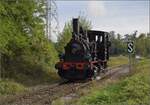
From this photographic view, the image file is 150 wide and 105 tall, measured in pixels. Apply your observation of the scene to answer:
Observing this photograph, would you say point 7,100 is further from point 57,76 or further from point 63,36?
point 63,36

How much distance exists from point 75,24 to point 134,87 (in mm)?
15975

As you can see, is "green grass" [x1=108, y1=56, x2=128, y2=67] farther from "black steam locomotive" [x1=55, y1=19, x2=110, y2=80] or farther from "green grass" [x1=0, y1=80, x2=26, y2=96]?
"green grass" [x1=0, y1=80, x2=26, y2=96]

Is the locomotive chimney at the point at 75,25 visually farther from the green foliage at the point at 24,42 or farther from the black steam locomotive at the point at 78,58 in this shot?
the green foliage at the point at 24,42

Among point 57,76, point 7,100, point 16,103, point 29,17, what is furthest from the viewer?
point 57,76

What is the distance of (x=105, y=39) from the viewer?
38.8 m

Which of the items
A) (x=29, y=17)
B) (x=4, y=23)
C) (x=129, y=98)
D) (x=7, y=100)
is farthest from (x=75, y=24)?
(x=129, y=98)

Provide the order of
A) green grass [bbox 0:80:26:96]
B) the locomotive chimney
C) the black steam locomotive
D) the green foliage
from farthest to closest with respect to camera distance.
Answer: the locomotive chimney
the black steam locomotive
the green foliage
green grass [bbox 0:80:26:96]

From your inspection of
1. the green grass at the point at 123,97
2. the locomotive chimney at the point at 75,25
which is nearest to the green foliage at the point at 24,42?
the locomotive chimney at the point at 75,25

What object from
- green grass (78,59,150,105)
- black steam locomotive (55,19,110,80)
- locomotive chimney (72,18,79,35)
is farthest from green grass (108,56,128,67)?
green grass (78,59,150,105)

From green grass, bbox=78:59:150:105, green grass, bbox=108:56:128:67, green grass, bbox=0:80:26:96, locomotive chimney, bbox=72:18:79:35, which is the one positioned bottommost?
green grass, bbox=108:56:128:67

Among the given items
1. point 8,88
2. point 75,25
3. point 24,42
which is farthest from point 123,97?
point 75,25

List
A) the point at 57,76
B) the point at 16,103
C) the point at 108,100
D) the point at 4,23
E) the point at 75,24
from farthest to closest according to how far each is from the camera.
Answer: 1. the point at 57,76
2. the point at 75,24
3. the point at 4,23
4. the point at 16,103
5. the point at 108,100

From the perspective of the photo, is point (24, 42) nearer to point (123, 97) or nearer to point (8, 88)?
point (8, 88)

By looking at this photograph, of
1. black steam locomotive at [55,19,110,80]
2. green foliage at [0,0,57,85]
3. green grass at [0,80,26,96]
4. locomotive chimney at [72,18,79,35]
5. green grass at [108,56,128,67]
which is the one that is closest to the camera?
green grass at [0,80,26,96]
